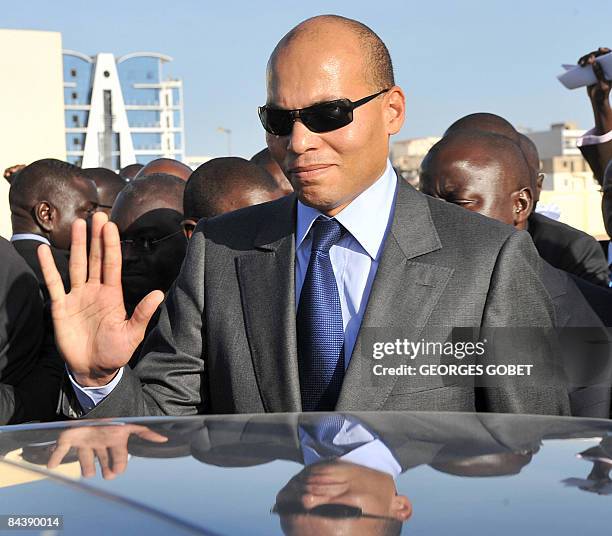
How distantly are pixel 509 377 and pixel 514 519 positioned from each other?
1464mm

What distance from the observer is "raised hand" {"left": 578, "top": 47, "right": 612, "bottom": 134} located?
19.9ft

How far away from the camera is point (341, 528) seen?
109 cm

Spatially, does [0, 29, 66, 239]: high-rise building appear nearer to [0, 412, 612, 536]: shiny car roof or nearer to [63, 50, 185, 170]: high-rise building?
[63, 50, 185, 170]: high-rise building

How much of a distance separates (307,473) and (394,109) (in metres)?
1.64

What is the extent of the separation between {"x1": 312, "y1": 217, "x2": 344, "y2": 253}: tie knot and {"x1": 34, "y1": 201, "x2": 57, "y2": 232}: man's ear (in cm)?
308

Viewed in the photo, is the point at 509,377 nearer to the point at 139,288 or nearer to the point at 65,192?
the point at 139,288

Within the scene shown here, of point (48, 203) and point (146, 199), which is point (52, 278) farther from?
point (48, 203)

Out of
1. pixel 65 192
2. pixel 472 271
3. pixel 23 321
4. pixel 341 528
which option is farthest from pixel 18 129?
pixel 341 528

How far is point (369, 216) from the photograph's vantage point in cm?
271

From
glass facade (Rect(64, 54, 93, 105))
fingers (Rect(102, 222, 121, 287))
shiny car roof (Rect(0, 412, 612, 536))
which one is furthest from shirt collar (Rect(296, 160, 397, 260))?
glass facade (Rect(64, 54, 93, 105))

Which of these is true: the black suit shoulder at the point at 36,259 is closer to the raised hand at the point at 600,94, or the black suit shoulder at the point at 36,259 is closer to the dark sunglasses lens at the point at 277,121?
the dark sunglasses lens at the point at 277,121

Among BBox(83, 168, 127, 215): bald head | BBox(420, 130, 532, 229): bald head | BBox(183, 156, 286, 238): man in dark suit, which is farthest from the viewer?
BBox(83, 168, 127, 215): bald head

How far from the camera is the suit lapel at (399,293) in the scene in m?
2.50

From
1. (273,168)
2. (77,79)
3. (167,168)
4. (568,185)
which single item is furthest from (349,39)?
(77,79)
